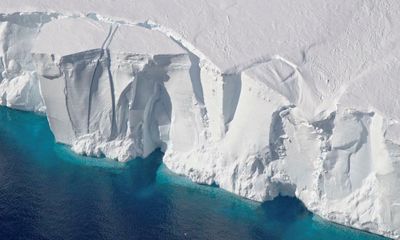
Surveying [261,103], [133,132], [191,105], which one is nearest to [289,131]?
[261,103]

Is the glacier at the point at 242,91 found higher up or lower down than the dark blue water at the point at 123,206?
higher up

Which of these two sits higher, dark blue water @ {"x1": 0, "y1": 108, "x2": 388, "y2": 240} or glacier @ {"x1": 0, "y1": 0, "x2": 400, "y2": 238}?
glacier @ {"x1": 0, "y1": 0, "x2": 400, "y2": 238}

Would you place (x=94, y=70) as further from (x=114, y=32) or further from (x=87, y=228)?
(x=87, y=228)

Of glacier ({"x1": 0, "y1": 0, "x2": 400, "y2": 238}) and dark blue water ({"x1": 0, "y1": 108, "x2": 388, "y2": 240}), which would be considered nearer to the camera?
glacier ({"x1": 0, "y1": 0, "x2": 400, "y2": 238})

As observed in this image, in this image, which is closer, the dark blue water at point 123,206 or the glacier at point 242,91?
the glacier at point 242,91
